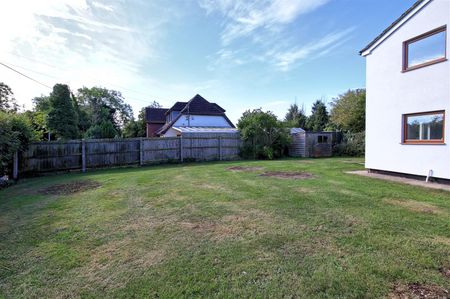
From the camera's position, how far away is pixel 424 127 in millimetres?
7543

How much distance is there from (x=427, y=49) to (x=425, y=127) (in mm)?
2413

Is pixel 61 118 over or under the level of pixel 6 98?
under

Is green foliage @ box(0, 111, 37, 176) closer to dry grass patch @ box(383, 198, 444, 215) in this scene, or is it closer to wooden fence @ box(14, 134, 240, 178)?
wooden fence @ box(14, 134, 240, 178)

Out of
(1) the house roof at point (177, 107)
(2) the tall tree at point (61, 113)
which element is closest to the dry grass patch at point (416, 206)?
(2) the tall tree at point (61, 113)

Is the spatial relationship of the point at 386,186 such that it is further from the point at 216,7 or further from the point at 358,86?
the point at 358,86

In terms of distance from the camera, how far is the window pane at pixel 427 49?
7.04 metres

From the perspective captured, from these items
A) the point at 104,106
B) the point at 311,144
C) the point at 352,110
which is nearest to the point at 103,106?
the point at 104,106

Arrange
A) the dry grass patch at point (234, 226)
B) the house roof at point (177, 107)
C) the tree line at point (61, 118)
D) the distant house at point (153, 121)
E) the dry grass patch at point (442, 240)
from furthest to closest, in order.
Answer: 1. the distant house at point (153, 121)
2. the house roof at point (177, 107)
3. the tree line at point (61, 118)
4. the dry grass patch at point (234, 226)
5. the dry grass patch at point (442, 240)

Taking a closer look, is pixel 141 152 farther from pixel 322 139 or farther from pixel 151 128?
pixel 151 128

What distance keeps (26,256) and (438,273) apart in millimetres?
4832

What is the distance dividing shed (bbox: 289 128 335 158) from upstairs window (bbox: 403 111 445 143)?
1031cm

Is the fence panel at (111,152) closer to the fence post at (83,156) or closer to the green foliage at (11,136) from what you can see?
the fence post at (83,156)

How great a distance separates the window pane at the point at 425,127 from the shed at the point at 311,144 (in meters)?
10.4

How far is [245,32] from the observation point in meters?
12.6
